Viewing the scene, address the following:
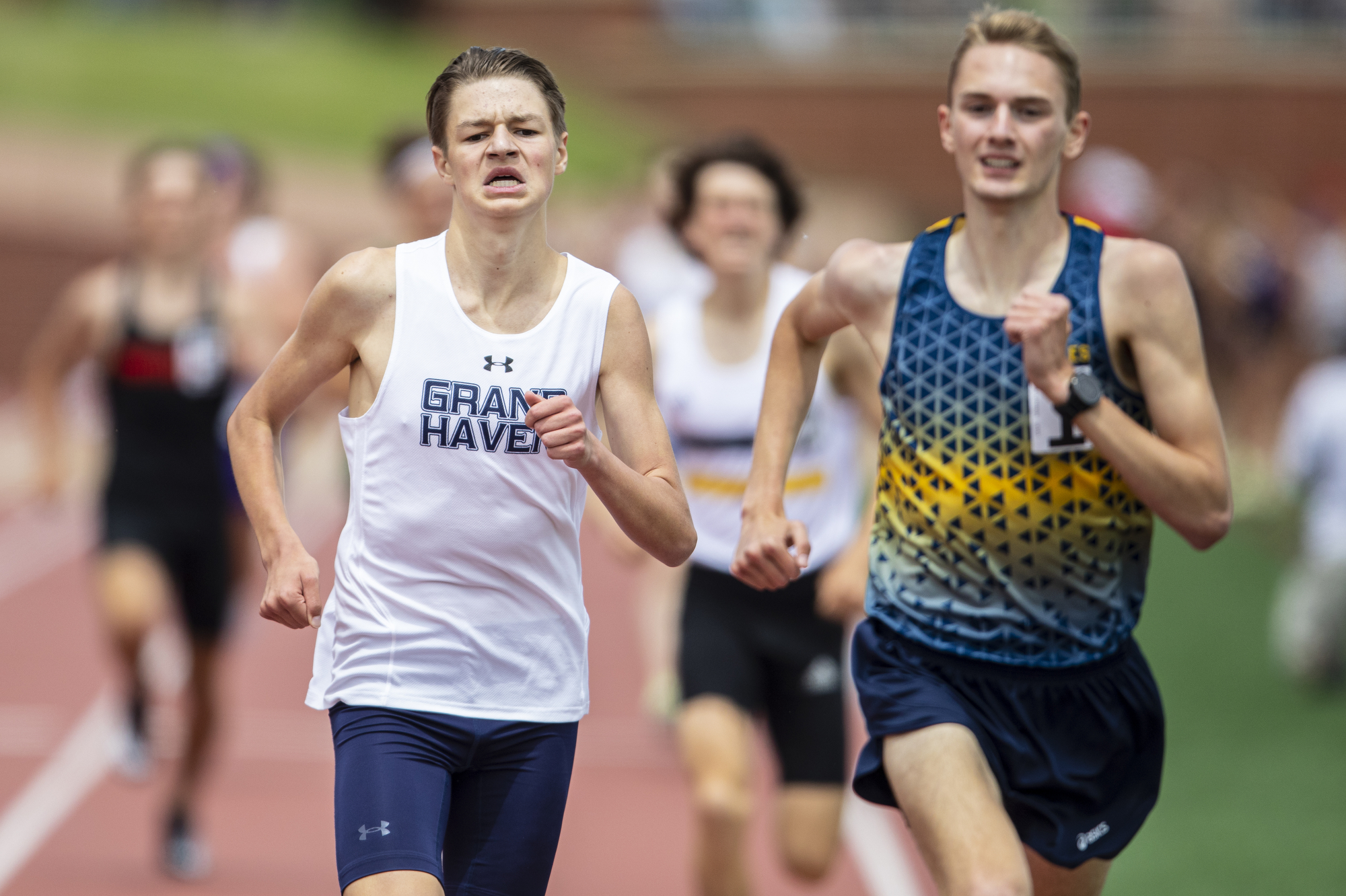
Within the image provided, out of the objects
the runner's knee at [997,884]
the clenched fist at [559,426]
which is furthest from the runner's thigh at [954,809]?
the clenched fist at [559,426]

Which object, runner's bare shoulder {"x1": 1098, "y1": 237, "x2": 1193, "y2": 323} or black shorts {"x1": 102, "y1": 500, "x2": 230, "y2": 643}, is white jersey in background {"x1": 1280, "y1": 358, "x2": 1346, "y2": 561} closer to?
black shorts {"x1": 102, "y1": 500, "x2": 230, "y2": 643}

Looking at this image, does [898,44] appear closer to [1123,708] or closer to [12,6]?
[12,6]

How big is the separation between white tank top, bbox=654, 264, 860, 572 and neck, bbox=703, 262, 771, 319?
1.5 inches

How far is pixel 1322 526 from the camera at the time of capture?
10055 mm

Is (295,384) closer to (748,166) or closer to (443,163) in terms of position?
(443,163)

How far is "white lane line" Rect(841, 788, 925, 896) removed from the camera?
7.38 meters

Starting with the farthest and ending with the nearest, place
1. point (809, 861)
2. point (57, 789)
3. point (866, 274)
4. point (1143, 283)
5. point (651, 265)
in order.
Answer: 1. point (651, 265)
2. point (57, 789)
3. point (809, 861)
4. point (866, 274)
5. point (1143, 283)

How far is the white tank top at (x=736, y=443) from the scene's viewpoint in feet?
19.7

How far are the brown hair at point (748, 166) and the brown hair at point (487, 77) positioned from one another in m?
2.44

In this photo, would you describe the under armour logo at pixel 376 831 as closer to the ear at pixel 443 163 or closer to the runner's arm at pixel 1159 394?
the ear at pixel 443 163

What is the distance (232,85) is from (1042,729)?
27.8 metres

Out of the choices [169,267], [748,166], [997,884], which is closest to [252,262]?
[169,267]

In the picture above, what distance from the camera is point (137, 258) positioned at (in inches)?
297

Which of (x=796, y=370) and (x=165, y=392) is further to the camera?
(x=165, y=392)
